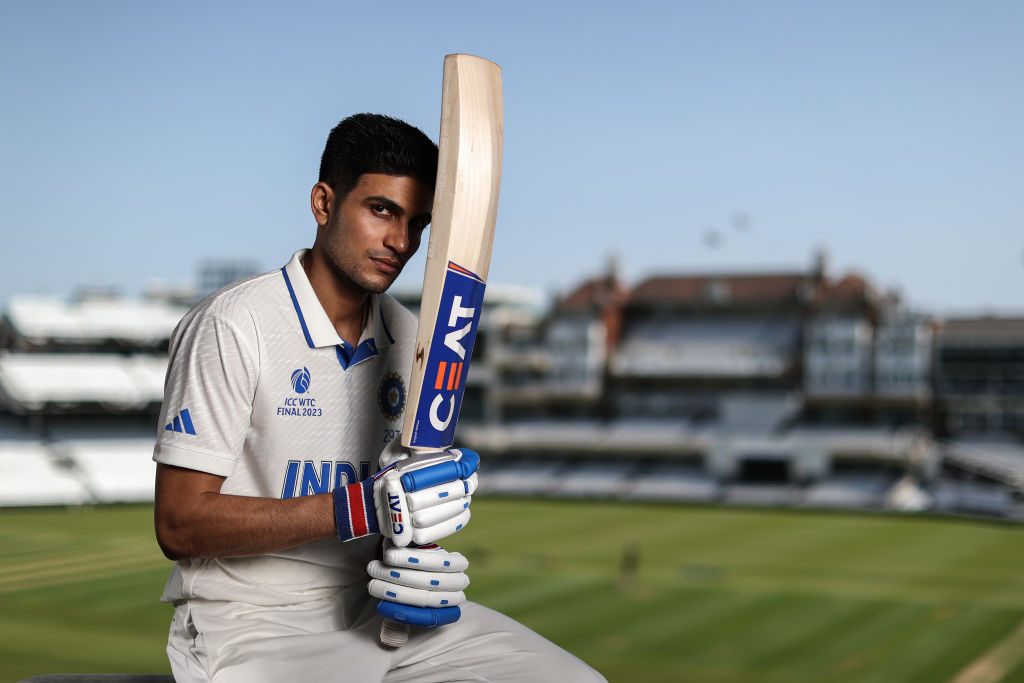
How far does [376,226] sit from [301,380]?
399 millimetres

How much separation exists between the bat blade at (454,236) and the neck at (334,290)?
0.24m

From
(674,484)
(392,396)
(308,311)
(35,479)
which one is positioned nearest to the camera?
(308,311)

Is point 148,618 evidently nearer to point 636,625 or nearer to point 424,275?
point 636,625

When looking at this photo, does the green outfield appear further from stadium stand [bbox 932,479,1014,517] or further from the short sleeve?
the short sleeve

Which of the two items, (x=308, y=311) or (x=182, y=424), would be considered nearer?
(x=182, y=424)

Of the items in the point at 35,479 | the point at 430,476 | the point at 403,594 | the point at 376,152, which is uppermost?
the point at 376,152

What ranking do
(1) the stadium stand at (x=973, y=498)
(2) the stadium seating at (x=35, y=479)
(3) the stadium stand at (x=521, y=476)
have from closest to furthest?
1. (2) the stadium seating at (x=35, y=479)
2. (1) the stadium stand at (x=973, y=498)
3. (3) the stadium stand at (x=521, y=476)

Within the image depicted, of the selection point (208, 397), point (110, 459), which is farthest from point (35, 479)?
point (208, 397)

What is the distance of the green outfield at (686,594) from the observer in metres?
13.5

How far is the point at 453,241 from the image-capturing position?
2.46 meters

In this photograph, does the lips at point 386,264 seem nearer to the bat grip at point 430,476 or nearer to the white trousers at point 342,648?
the bat grip at point 430,476

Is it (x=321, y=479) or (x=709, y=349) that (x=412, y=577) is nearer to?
(x=321, y=479)

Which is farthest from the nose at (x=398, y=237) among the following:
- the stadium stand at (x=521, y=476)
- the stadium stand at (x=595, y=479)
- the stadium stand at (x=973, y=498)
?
the stadium stand at (x=521, y=476)

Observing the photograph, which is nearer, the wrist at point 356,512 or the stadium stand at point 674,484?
the wrist at point 356,512
